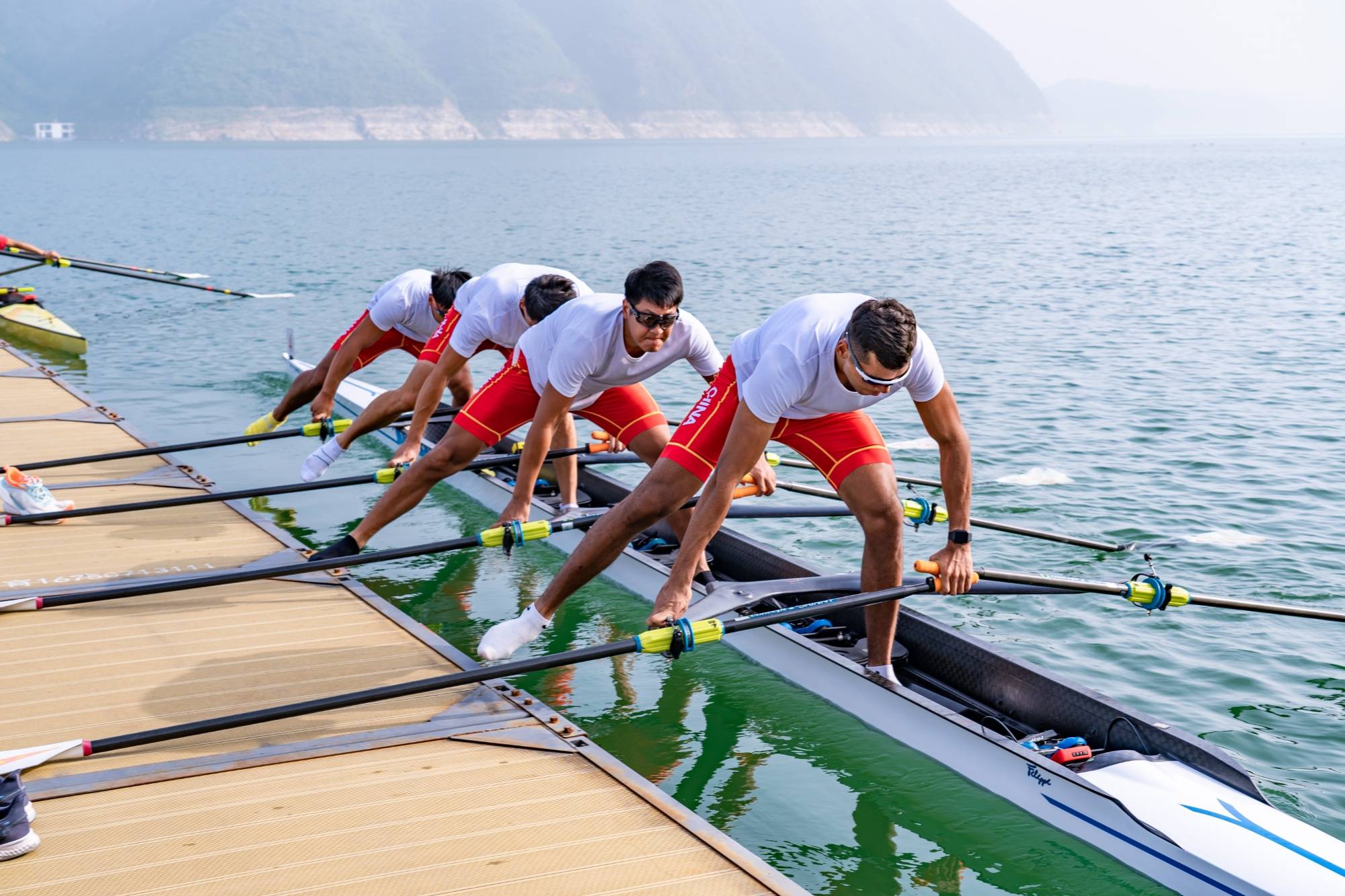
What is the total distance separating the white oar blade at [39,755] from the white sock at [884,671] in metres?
4.26

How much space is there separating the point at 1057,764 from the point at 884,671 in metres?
1.27

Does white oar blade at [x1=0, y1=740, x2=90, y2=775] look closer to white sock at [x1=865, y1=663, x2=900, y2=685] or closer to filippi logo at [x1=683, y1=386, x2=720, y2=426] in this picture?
filippi logo at [x1=683, y1=386, x2=720, y2=426]

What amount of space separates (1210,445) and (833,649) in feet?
31.4

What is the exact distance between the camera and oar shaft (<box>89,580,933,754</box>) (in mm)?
5367

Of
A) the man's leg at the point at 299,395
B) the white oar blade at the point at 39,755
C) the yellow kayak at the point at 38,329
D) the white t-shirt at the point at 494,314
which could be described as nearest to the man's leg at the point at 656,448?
the white t-shirt at the point at 494,314

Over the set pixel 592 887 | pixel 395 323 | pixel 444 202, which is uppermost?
pixel 444 202

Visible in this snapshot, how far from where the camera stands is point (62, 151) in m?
170

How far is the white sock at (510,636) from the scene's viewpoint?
6.76 meters

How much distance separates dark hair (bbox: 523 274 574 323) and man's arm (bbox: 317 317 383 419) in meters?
3.64

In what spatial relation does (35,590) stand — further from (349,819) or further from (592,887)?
(592,887)

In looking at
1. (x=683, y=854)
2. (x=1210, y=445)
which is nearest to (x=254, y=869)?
(x=683, y=854)

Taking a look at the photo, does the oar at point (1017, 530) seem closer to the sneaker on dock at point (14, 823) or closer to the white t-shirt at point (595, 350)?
the white t-shirt at point (595, 350)

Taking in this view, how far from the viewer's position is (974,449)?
50.9ft

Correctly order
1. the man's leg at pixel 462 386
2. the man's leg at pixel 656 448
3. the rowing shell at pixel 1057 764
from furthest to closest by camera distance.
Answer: the man's leg at pixel 462 386, the man's leg at pixel 656 448, the rowing shell at pixel 1057 764
